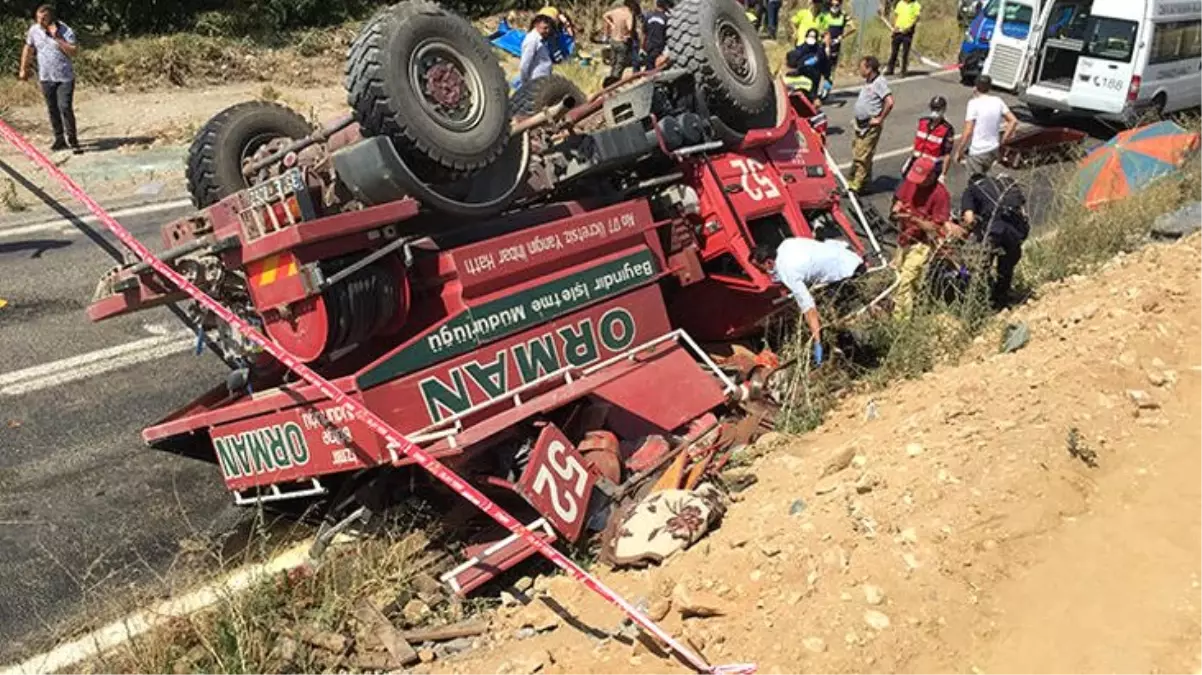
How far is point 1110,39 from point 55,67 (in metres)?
13.7

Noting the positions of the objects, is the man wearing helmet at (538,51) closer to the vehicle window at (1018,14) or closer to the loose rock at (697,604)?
the loose rock at (697,604)

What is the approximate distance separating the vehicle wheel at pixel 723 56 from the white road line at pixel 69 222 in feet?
20.0

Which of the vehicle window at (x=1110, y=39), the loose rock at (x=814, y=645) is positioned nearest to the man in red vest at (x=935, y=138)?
the loose rock at (x=814, y=645)

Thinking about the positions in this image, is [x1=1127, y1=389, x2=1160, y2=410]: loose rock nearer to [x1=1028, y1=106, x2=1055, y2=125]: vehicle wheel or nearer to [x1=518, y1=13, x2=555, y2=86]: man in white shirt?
[x1=518, y1=13, x2=555, y2=86]: man in white shirt

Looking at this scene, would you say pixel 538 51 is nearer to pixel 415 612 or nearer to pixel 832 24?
pixel 832 24

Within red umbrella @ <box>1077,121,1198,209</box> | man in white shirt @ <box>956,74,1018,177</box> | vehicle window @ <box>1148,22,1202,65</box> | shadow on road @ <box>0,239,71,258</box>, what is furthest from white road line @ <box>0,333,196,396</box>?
vehicle window @ <box>1148,22,1202,65</box>

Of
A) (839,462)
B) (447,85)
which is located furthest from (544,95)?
(839,462)

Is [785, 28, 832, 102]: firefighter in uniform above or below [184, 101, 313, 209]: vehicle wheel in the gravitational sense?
below

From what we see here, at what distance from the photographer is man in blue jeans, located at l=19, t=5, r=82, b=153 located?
11.8m

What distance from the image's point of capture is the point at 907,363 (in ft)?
20.0

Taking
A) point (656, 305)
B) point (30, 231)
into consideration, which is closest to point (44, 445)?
point (656, 305)

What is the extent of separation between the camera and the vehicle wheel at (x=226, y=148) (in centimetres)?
525

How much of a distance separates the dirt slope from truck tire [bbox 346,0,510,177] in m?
2.00

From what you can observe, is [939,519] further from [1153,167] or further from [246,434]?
[1153,167]
